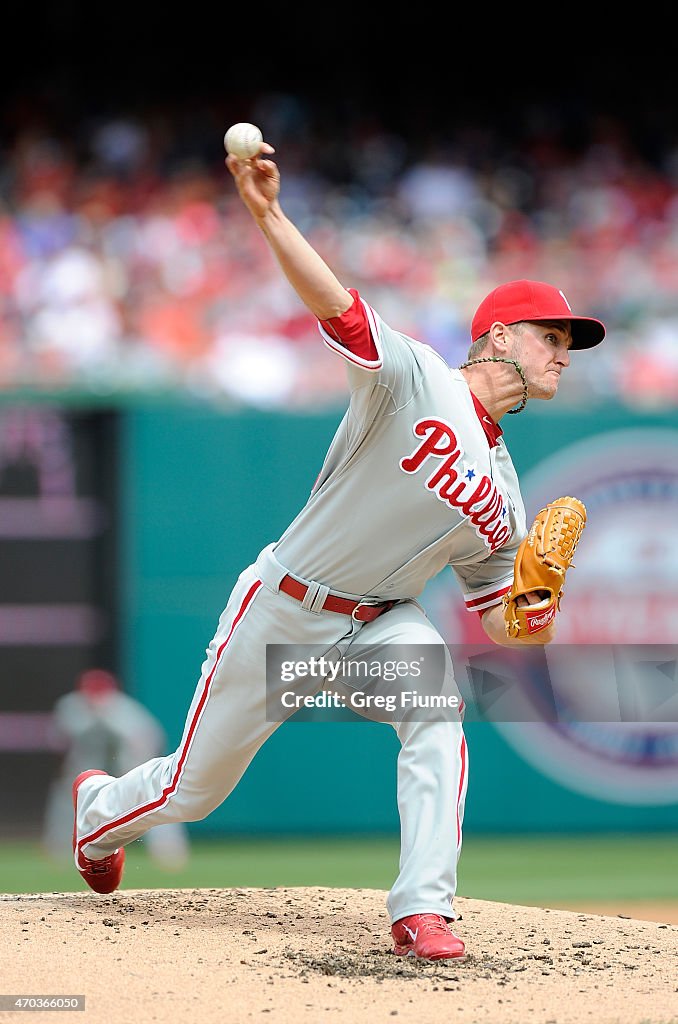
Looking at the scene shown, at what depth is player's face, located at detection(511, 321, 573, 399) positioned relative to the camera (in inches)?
148

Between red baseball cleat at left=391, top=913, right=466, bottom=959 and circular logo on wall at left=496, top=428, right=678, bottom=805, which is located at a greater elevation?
circular logo on wall at left=496, top=428, right=678, bottom=805

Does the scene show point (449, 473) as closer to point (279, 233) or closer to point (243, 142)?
point (279, 233)

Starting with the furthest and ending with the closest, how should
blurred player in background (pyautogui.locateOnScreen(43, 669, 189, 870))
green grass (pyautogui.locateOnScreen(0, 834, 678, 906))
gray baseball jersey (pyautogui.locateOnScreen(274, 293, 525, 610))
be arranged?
1. blurred player in background (pyautogui.locateOnScreen(43, 669, 189, 870))
2. green grass (pyautogui.locateOnScreen(0, 834, 678, 906))
3. gray baseball jersey (pyautogui.locateOnScreen(274, 293, 525, 610))

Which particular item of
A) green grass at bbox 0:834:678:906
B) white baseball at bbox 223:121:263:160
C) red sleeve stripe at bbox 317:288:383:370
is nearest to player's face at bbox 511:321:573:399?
red sleeve stripe at bbox 317:288:383:370

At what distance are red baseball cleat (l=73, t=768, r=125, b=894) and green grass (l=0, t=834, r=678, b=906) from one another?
2.32m

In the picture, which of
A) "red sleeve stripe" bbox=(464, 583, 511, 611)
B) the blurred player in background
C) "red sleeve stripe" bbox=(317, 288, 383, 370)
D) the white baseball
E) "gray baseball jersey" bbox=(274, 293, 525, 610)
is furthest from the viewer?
the blurred player in background

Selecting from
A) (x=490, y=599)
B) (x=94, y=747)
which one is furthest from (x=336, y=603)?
(x=94, y=747)

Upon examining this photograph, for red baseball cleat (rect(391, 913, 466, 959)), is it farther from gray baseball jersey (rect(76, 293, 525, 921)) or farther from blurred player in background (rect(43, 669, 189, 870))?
blurred player in background (rect(43, 669, 189, 870))

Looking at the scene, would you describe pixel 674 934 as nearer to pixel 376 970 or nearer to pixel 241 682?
pixel 376 970

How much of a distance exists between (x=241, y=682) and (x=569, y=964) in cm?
110

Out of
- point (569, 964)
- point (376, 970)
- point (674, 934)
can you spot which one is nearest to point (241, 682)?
point (376, 970)

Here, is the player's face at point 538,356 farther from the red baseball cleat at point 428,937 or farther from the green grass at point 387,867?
the green grass at point 387,867

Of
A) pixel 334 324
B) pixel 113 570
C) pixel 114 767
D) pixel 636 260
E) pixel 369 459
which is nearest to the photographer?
pixel 334 324

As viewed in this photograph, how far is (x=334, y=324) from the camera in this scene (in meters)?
3.32
